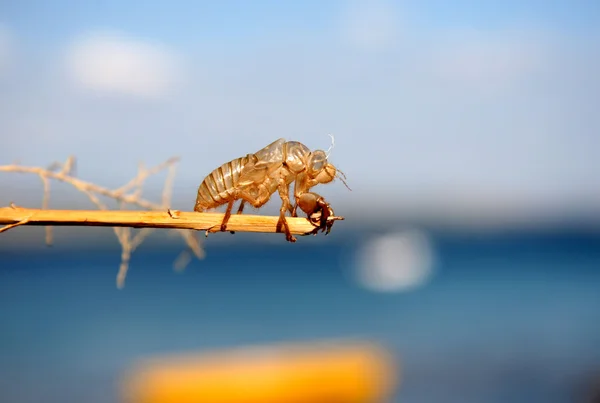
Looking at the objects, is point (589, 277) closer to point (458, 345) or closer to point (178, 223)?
point (458, 345)

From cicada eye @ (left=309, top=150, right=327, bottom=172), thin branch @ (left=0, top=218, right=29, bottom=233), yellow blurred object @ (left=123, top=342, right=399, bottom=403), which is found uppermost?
cicada eye @ (left=309, top=150, right=327, bottom=172)

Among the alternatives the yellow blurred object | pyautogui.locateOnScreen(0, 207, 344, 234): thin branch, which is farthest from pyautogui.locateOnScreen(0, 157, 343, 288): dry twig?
the yellow blurred object

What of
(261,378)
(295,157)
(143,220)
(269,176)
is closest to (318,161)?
(295,157)

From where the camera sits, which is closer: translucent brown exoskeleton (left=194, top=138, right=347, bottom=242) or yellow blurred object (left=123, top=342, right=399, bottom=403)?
translucent brown exoskeleton (left=194, top=138, right=347, bottom=242)

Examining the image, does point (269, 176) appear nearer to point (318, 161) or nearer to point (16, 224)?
point (318, 161)

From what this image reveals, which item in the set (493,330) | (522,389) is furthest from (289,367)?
(493,330)

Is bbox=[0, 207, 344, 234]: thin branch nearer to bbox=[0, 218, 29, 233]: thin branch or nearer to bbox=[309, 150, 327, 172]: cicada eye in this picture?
bbox=[0, 218, 29, 233]: thin branch
